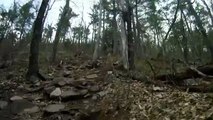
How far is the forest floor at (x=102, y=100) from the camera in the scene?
25.4 feet

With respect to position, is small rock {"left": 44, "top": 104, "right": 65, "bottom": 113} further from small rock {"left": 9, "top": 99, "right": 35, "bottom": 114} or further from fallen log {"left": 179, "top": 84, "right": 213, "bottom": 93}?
fallen log {"left": 179, "top": 84, "right": 213, "bottom": 93}

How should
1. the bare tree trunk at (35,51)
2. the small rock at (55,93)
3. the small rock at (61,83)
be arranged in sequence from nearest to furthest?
1. the small rock at (55,93)
2. the small rock at (61,83)
3. the bare tree trunk at (35,51)

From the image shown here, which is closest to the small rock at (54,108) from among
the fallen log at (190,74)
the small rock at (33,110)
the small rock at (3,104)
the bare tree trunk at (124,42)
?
the small rock at (33,110)

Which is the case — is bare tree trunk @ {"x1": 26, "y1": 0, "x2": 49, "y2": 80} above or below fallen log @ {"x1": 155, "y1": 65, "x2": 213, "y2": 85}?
above

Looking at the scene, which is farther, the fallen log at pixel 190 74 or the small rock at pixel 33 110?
the fallen log at pixel 190 74

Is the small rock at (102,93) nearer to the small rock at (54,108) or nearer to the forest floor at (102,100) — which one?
the forest floor at (102,100)

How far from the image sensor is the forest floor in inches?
305

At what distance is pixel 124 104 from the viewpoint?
891 cm

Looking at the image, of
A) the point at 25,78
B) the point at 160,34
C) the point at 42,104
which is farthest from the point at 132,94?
the point at 160,34

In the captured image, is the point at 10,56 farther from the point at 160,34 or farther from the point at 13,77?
the point at 160,34

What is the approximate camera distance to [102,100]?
1018cm

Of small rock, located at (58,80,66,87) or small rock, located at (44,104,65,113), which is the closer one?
small rock, located at (44,104,65,113)

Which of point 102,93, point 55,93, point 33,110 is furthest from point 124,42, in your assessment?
point 33,110

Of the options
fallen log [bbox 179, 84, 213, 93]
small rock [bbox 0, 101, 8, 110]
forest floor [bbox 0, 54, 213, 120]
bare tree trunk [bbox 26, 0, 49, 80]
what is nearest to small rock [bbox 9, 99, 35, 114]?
forest floor [bbox 0, 54, 213, 120]
